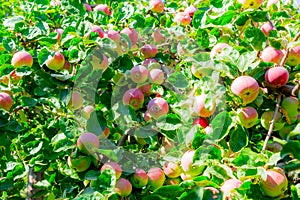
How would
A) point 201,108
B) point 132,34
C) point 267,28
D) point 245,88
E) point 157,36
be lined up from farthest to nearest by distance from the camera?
1. point 157,36
2. point 132,34
3. point 267,28
4. point 201,108
5. point 245,88

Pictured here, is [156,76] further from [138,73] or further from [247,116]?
[247,116]

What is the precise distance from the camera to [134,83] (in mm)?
1546

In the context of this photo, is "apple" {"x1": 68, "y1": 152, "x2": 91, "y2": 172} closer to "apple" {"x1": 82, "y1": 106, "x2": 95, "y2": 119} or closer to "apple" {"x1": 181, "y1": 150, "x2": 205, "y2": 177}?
"apple" {"x1": 82, "y1": 106, "x2": 95, "y2": 119}

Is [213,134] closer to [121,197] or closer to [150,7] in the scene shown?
[121,197]

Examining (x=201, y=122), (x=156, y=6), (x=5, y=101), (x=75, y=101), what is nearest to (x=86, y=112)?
(x=75, y=101)

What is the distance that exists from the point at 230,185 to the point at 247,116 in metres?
0.28

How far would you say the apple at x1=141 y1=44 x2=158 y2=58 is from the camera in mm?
1688

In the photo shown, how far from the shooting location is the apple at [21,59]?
1459 millimetres

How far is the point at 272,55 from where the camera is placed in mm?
1271

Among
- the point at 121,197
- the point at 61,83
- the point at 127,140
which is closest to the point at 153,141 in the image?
the point at 127,140

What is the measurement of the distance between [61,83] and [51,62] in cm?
8

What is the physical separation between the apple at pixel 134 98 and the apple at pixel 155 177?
251 millimetres

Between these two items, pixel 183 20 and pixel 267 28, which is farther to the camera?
pixel 183 20

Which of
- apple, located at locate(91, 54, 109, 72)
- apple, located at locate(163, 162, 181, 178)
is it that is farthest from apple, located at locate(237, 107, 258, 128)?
apple, located at locate(91, 54, 109, 72)
